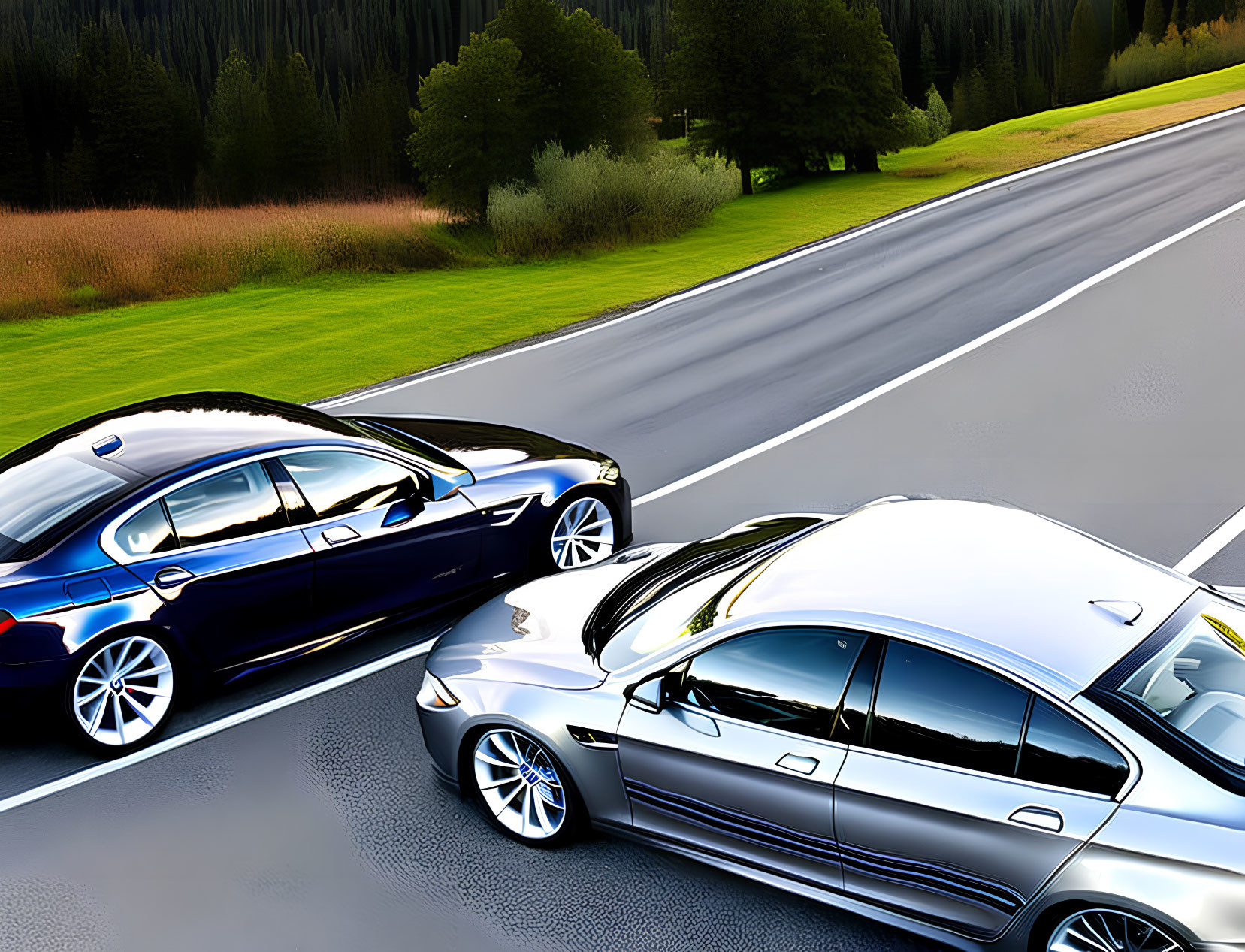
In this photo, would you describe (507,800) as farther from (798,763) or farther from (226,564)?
(226,564)

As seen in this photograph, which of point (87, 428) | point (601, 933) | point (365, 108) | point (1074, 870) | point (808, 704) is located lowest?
point (601, 933)

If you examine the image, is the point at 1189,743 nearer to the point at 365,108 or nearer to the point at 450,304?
the point at 450,304

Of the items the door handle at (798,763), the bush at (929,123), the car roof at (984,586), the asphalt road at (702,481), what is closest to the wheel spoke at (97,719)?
the asphalt road at (702,481)

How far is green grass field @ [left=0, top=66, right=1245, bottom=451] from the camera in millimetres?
15695

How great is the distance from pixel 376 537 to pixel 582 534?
5.29ft

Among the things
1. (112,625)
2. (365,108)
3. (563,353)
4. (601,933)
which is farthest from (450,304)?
(365,108)

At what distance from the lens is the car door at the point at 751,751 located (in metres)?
4.33

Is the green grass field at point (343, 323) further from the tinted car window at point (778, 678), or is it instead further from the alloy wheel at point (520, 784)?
the tinted car window at point (778, 678)

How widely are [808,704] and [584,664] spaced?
1.09 m

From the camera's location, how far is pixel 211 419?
7.00m

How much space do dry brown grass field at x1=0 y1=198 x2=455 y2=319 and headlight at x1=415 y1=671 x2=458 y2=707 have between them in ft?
60.6

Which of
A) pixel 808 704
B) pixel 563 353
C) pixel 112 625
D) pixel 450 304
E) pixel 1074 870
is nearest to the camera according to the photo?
pixel 1074 870

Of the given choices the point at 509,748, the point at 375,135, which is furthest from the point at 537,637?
the point at 375,135

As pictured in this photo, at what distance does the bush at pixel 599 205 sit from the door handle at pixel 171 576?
20659 mm
